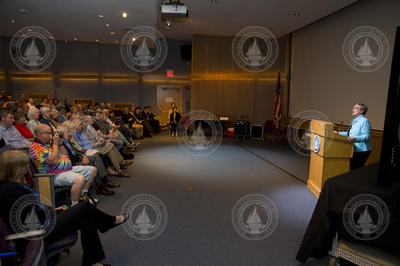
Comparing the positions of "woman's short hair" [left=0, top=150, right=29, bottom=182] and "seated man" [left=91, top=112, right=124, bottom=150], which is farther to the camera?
"seated man" [left=91, top=112, right=124, bottom=150]

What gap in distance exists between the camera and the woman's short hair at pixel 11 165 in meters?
1.88

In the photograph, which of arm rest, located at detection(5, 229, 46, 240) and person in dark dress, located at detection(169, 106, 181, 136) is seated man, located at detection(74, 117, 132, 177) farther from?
person in dark dress, located at detection(169, 106, 181, 136)

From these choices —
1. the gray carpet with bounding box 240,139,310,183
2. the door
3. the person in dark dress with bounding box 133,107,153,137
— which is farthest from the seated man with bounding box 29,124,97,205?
the door

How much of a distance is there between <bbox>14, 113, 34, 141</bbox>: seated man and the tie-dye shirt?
233 cm

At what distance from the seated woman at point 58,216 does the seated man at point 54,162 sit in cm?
74

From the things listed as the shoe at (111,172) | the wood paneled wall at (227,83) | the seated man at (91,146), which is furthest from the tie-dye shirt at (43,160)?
the wood paneled wall at (227,83)

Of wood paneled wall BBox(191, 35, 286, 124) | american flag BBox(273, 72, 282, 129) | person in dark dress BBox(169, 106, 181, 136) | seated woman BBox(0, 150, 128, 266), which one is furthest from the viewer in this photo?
person in dark dress BBox(169, 106, 181, 136)

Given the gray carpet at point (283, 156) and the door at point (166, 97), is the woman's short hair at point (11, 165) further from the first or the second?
the door at point (166, 97)

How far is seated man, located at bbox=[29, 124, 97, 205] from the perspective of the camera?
306cm

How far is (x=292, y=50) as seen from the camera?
10477 mm

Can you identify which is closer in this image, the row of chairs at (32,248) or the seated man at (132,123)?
the row of chairs at (32,248)

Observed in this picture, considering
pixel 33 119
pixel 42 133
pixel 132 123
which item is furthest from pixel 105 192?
pixel 132 123

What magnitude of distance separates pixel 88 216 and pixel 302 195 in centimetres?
342

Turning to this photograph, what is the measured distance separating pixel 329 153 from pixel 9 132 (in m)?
5.41
